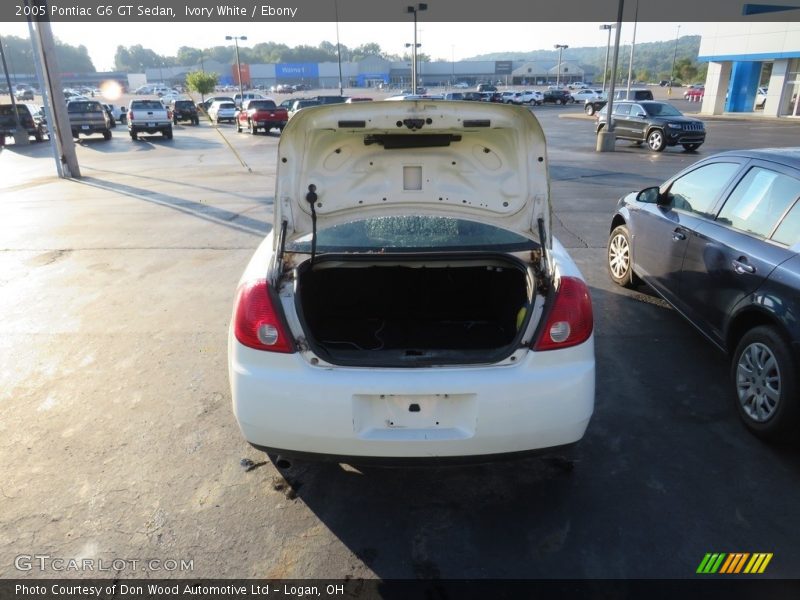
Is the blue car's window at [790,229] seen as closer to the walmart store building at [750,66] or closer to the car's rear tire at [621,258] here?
the car's rear tire at [621,258]

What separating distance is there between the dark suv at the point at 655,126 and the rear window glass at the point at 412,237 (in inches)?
732

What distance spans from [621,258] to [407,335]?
3.60 meters

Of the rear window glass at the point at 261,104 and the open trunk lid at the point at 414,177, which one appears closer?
the open trunk lid at the point at 414,177

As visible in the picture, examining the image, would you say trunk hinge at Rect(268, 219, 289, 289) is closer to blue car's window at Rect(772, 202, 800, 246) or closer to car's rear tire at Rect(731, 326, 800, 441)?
car's rear tire at Rect(731, 326, 800, 441)

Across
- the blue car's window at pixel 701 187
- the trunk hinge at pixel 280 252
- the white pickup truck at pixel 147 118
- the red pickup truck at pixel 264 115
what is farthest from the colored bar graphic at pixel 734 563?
the white pickup truck at pixel 147 118

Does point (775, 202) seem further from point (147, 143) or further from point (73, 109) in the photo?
point (73, 109)

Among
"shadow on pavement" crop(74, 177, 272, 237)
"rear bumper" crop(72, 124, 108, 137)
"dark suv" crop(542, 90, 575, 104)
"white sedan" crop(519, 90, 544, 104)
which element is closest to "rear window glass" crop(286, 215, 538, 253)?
"shadow on pavement" crop(74, 177, 272, 237)

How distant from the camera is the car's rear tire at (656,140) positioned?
19266 mm

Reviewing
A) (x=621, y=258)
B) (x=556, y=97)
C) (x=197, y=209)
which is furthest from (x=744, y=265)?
(x=556, y=97)

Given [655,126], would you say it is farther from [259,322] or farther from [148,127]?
[148,127]

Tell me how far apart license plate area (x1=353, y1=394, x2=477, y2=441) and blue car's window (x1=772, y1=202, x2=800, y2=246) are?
234 centimetres

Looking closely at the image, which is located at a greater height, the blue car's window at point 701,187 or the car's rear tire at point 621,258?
the blue car's window at point 701,187
